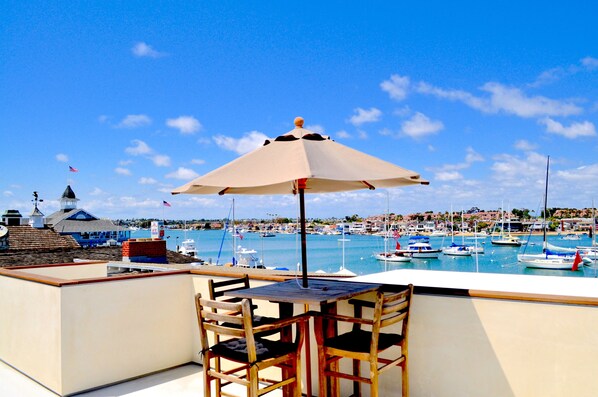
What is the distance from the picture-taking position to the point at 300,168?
2551 mm

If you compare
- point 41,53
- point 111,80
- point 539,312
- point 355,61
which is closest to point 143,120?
point 111,80

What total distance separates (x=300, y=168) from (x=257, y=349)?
1.19 metres

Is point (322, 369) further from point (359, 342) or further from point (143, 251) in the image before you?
point (143, 251)

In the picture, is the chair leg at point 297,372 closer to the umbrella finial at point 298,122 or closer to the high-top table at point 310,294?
the high-top table at point 310,294

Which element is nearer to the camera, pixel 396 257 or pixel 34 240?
pixel 34 240

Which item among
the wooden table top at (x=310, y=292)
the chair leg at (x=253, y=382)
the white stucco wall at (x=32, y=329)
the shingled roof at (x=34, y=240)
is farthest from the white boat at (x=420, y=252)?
the chair leg at (x=253, y=382)

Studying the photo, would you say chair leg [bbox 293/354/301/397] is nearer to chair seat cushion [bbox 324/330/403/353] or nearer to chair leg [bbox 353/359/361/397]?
chair seat cushion [bbox 324/330/403/353]

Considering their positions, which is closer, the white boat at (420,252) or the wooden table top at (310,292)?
the wooden table top at (310,292)

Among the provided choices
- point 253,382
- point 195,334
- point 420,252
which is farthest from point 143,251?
point 420,252

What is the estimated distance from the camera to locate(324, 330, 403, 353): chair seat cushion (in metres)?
2.70

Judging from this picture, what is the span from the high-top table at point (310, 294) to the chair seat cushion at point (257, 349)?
0.28 meters

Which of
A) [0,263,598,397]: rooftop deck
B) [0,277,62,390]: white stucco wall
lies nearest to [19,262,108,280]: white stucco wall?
[0,263,598,397]: rooftop deck

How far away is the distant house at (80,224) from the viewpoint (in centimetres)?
4566

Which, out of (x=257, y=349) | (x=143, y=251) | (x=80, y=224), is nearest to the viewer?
(x=257, y=349)
